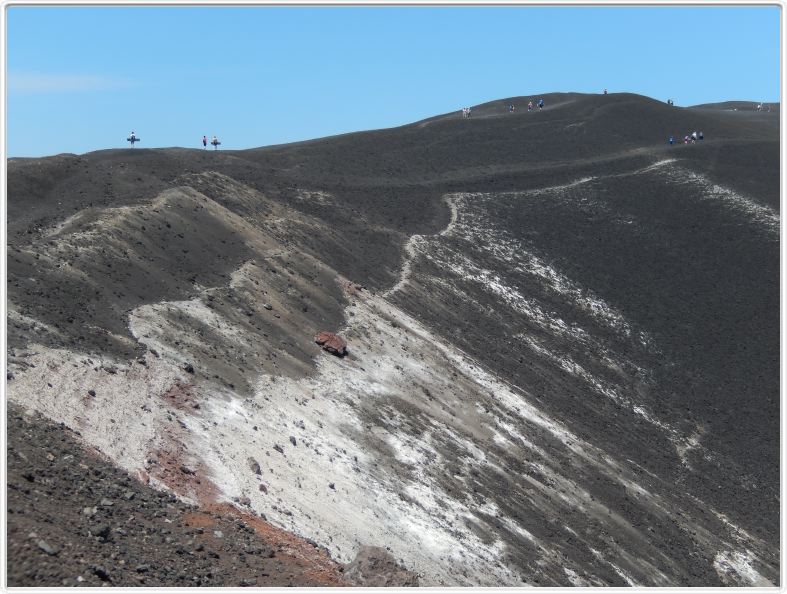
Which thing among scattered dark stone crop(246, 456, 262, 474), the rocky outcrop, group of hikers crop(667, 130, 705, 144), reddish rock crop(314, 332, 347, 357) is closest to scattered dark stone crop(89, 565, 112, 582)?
the rocky outcrop

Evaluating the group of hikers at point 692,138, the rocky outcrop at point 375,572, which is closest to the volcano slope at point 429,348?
the rocky outcrop at point 375,572

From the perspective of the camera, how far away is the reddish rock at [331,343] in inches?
1550

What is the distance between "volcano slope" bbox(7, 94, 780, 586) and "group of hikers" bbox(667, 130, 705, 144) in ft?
29.0

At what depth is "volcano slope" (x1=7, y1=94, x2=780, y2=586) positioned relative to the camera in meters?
28.6

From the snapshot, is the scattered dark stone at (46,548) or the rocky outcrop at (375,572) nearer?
the scattered dark stone at (46,548)

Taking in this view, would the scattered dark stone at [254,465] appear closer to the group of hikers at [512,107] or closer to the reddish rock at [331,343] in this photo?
the reddish rock at [331,343]

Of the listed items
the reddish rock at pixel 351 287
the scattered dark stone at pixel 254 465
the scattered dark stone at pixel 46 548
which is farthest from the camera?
the reddish rock at pixel 351 287

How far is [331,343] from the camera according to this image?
39.6 m

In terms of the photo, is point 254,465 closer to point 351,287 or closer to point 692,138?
point 351,287

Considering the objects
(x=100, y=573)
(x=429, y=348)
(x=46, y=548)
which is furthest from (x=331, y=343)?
(x=46, y=548)

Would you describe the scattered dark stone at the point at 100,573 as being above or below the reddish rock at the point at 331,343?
below

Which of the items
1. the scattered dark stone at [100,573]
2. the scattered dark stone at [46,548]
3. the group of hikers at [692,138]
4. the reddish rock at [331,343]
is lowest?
the scattered dark stone at [100,573]

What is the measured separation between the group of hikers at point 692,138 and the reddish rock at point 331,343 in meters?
61.3

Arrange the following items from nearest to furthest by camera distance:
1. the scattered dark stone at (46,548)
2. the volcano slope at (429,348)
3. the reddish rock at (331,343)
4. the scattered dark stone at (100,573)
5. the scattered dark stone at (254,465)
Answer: the scattered dark stone at (46,548)
the scattered dark stone at (100,573)
the scattered dark stone at (254,465)
the volcano slope at (429,348)
the reddish rock at (331,343)
